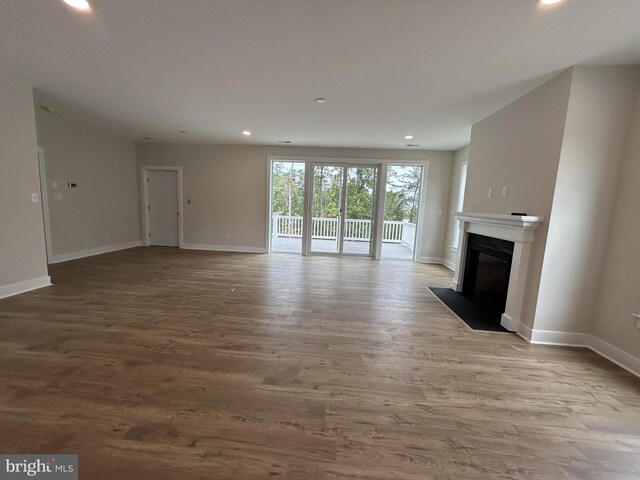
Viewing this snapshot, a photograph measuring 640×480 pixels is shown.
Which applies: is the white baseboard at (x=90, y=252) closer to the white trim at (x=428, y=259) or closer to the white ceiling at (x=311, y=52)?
the white ceiling at (x=311, y=52)

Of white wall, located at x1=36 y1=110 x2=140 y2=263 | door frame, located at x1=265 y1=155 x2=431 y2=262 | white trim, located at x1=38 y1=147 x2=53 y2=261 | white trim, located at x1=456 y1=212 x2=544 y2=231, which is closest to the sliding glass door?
door frame, located at x1=265 y1=155 x2=431 y2=262

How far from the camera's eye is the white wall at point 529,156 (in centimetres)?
236

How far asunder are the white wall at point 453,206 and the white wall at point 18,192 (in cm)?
672

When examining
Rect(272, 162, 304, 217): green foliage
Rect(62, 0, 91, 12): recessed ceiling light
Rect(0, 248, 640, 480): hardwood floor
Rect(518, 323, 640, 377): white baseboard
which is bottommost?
Rect(0, 248, 640, 480): hardwood floor

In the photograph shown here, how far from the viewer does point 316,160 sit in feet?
19.3

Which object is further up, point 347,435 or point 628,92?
point 628,92

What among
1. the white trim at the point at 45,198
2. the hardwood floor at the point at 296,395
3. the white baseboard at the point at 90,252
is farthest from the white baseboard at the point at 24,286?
the white baseboard at the point at 90,252

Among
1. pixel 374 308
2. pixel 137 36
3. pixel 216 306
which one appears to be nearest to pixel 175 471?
pixel 216 306

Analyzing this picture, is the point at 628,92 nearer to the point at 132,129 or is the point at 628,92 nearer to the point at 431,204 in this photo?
the point at 431,204

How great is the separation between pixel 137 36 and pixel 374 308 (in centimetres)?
350

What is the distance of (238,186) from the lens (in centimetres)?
611

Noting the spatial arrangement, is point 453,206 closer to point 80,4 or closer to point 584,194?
point 584,194

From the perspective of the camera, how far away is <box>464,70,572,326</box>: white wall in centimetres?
236

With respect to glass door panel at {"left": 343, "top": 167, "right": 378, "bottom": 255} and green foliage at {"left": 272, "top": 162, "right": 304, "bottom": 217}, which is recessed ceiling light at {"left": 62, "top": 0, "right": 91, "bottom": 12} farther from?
glass door panel at {"left": 343, "top": 167, "right": 378, "bottom": 255}
